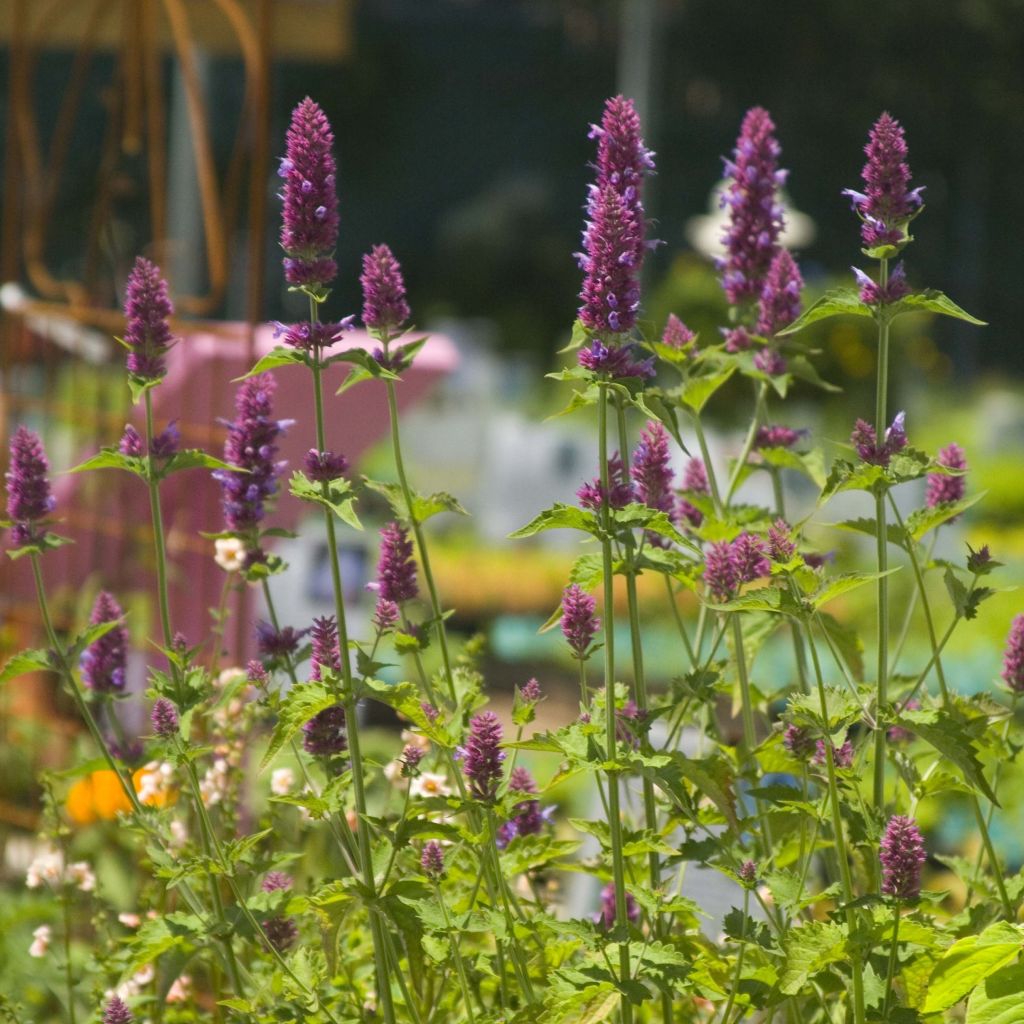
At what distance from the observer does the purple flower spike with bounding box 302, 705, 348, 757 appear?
1695 millimetres

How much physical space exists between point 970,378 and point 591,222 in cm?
2453

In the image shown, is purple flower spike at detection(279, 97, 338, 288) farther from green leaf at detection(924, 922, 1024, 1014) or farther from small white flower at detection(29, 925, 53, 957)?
small white flower at detection(29, 925, 53, 957)

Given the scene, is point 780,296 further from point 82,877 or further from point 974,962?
point 82,877

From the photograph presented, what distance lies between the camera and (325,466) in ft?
5.17

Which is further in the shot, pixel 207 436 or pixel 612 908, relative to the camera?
pixel 207 436

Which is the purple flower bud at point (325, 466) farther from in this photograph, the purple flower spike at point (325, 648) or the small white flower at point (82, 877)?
the small white flower at point (82, 877)

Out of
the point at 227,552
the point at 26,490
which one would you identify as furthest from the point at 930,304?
the point at 227,552

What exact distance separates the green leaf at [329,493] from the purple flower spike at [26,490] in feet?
1.03

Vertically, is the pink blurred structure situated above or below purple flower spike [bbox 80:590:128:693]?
above

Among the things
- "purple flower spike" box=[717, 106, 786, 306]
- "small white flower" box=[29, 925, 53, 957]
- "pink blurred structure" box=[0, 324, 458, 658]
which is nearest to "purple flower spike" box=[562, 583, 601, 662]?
"purple flower spike" box=[717, 106, 786, 306]

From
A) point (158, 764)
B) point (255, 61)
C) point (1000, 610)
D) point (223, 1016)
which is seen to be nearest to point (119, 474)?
point (255, 61)

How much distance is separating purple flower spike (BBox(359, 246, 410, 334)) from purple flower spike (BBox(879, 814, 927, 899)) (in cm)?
67

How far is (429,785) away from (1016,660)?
2.19 feet

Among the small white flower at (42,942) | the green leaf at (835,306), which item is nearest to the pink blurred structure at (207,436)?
the small white flower at (42,942)
